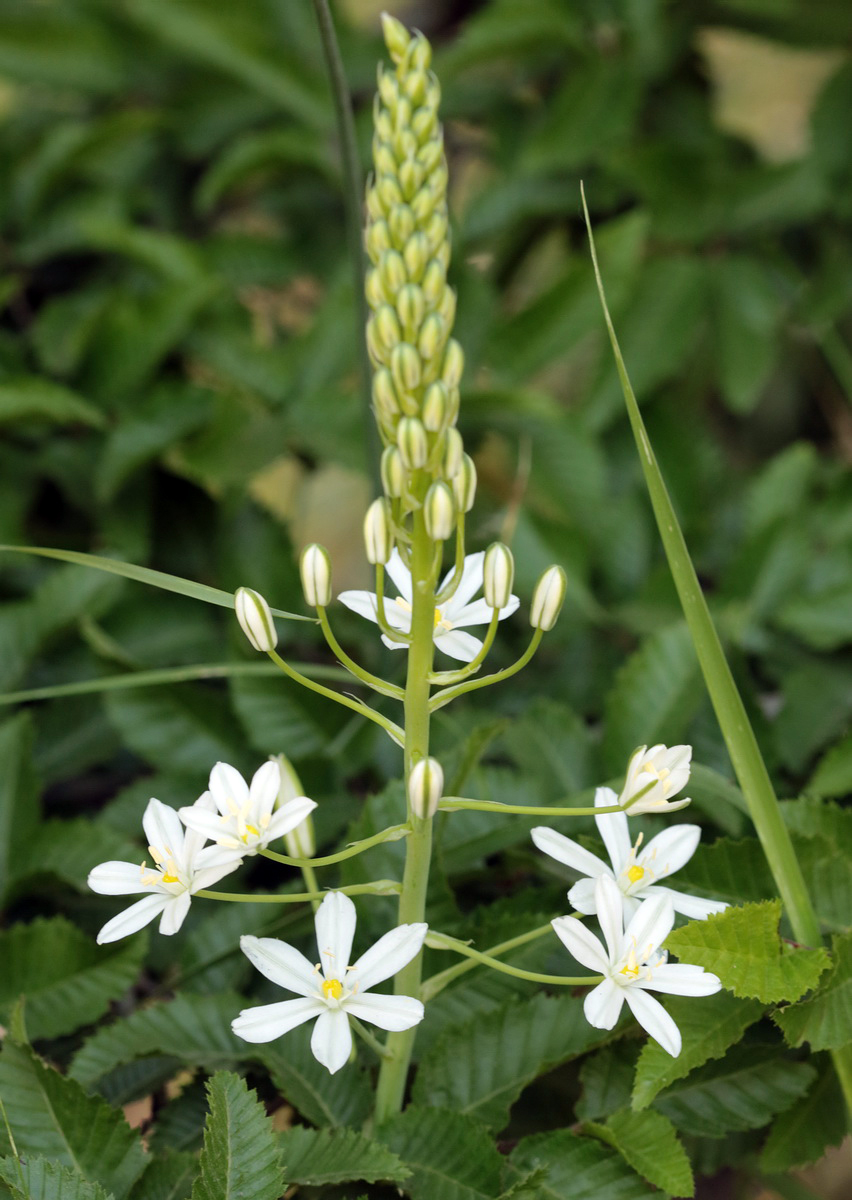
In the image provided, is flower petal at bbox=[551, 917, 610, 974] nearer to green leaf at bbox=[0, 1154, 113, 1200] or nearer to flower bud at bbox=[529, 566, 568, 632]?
flower bud at bbox=[529, 566, 568, 632]

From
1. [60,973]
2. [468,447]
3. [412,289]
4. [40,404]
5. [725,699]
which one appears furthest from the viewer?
[468,447]

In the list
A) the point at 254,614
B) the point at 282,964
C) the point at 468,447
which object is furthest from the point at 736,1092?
the point at 468,447

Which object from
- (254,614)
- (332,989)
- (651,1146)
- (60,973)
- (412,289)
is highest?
(412,289)

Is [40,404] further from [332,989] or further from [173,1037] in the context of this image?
[332,989]

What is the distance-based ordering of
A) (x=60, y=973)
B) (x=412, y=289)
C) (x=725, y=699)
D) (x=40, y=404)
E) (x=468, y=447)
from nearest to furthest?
(x=412, y=289)
(x=725, y=699)
(x=60, y=973)
(x=40, y=404)
(x=468, y=447)

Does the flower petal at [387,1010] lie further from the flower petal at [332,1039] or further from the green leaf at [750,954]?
the green leaf at [750,954]

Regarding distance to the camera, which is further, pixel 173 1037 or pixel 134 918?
pixel 173 1037

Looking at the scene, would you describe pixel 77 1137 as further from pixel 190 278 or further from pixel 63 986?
pixel 190 278
